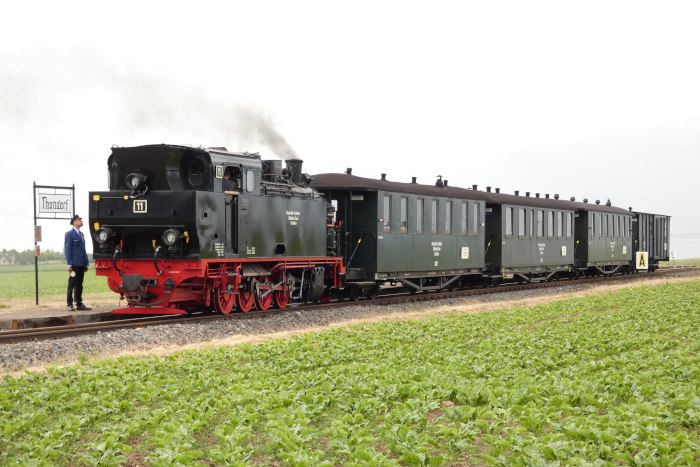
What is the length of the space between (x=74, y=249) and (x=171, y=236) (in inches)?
156

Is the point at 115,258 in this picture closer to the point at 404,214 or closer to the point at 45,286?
the point at 404,214

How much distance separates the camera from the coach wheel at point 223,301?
49.6ft

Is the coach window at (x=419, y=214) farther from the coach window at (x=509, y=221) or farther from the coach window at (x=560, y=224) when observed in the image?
the coach window at (x=560, y=224)

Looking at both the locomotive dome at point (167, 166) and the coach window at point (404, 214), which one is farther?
the coach window at point (404, 214)

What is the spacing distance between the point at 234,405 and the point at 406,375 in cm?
242

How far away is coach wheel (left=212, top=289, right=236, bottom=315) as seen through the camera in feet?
49.6

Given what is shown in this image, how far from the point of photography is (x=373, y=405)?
7.62 m

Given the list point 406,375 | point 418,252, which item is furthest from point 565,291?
point 406,375

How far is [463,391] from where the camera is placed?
7.80m

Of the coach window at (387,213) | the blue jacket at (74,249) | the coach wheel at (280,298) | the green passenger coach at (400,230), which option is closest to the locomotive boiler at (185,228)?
the coach wheel at (280,298)

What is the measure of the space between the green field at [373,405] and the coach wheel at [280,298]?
4444mm

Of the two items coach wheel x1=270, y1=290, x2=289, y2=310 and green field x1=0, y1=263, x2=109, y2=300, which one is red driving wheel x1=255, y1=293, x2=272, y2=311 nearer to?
coach wheel x1=270, y1=290, x2=289, y2=310

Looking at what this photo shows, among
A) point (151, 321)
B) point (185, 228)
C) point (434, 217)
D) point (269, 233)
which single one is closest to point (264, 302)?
point (269, 233)

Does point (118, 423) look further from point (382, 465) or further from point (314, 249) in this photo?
point (314, 249)
